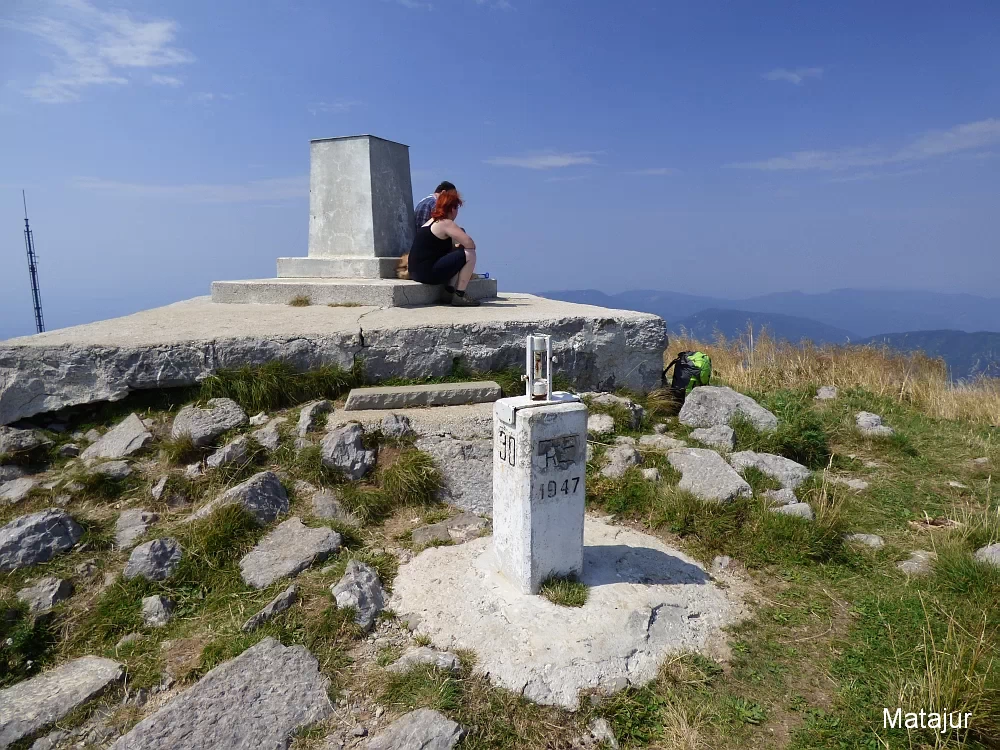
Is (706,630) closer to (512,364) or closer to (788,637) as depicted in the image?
(788,637)

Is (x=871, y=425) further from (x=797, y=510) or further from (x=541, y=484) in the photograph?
(x=541, y=484)

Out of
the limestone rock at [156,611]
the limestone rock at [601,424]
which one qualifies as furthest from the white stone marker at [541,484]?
the limestone rock at [601,424]

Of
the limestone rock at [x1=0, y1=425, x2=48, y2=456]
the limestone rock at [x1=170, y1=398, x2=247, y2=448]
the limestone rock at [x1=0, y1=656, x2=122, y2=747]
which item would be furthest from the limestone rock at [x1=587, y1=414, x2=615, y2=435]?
the limestone rock at [x1=0, y1=425, x2=48, y2=456]

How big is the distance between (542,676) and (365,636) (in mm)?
918

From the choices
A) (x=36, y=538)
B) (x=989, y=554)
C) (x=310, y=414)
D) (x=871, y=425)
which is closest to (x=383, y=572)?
(x=310, y=414)

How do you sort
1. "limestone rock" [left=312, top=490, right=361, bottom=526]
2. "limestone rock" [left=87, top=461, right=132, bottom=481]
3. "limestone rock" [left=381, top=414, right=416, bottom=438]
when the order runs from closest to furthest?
"limestone rock" [left=312, top=490, right=361, bottom=526] → "limestone rock" [left=87, top=461, right=132, bottom=481] → "limestone rock" [left=381, top=414, right=416, bottom=438]

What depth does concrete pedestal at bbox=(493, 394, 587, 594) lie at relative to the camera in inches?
121

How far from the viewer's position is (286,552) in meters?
3.65

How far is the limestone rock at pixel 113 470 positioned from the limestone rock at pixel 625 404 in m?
3.79

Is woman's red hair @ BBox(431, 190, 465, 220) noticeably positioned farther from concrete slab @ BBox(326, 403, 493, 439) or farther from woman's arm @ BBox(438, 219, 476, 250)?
concrete slab @ BBox(326, 403, 493, 439)

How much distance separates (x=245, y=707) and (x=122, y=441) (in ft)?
9.21

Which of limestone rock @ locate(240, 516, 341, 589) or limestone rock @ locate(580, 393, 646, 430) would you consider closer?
limestone rock @ locate(240, 516, 341, 589)

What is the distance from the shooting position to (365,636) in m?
3.04

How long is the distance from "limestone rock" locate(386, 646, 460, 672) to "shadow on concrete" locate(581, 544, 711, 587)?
876mm
